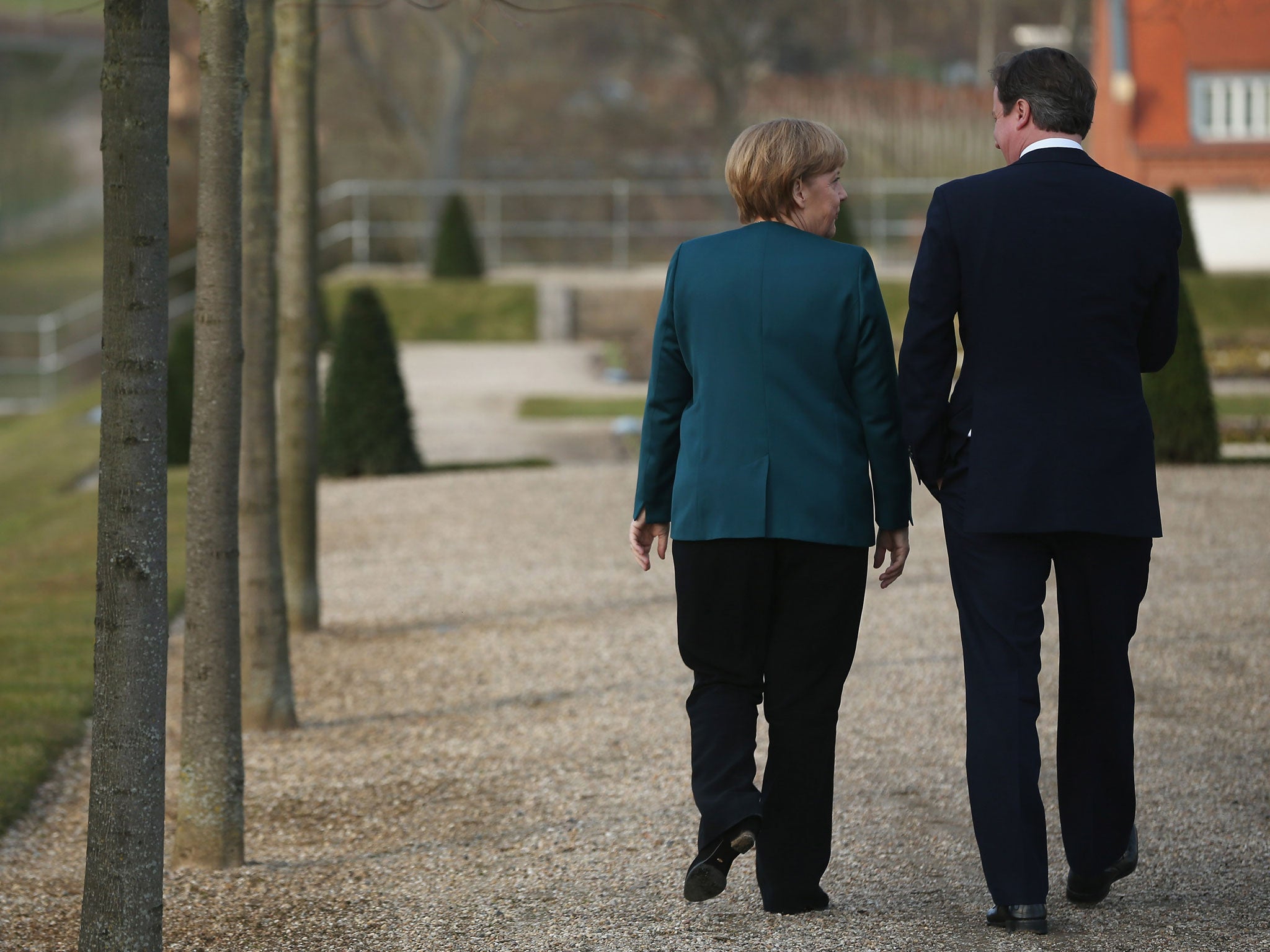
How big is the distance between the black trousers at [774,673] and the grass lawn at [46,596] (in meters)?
2.78

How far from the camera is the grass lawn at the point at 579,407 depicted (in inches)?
637

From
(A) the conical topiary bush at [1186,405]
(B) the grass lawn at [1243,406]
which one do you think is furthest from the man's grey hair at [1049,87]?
(B) the grass lawn at [1243,406]

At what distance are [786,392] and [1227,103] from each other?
2691 centimetres

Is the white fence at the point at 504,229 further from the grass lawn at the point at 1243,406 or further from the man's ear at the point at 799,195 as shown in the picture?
the man's ear at the point at 799,195

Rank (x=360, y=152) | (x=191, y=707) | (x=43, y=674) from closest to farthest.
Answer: (x=191, y=707), (x=43, y=674), (x=360, y=152)

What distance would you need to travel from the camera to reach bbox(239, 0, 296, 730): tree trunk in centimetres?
579

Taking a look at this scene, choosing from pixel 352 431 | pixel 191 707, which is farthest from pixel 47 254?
pixel 191 707

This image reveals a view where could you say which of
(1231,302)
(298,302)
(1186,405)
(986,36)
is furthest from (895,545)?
(986,36)

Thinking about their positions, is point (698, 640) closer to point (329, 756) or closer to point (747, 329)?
point (747, 329)

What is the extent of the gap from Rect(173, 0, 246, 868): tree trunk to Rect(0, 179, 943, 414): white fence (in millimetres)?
19278

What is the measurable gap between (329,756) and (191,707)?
4.46ft

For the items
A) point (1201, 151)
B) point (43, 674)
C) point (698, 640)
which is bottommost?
point (43, 674)

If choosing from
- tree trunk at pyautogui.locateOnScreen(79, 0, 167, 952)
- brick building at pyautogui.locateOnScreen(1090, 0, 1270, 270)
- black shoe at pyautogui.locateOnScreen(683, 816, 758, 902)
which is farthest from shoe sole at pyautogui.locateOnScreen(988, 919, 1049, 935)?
brick building at pyautogui.locateOnScreen(1090, 0, 1270, 270)

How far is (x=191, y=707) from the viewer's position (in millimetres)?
4336
